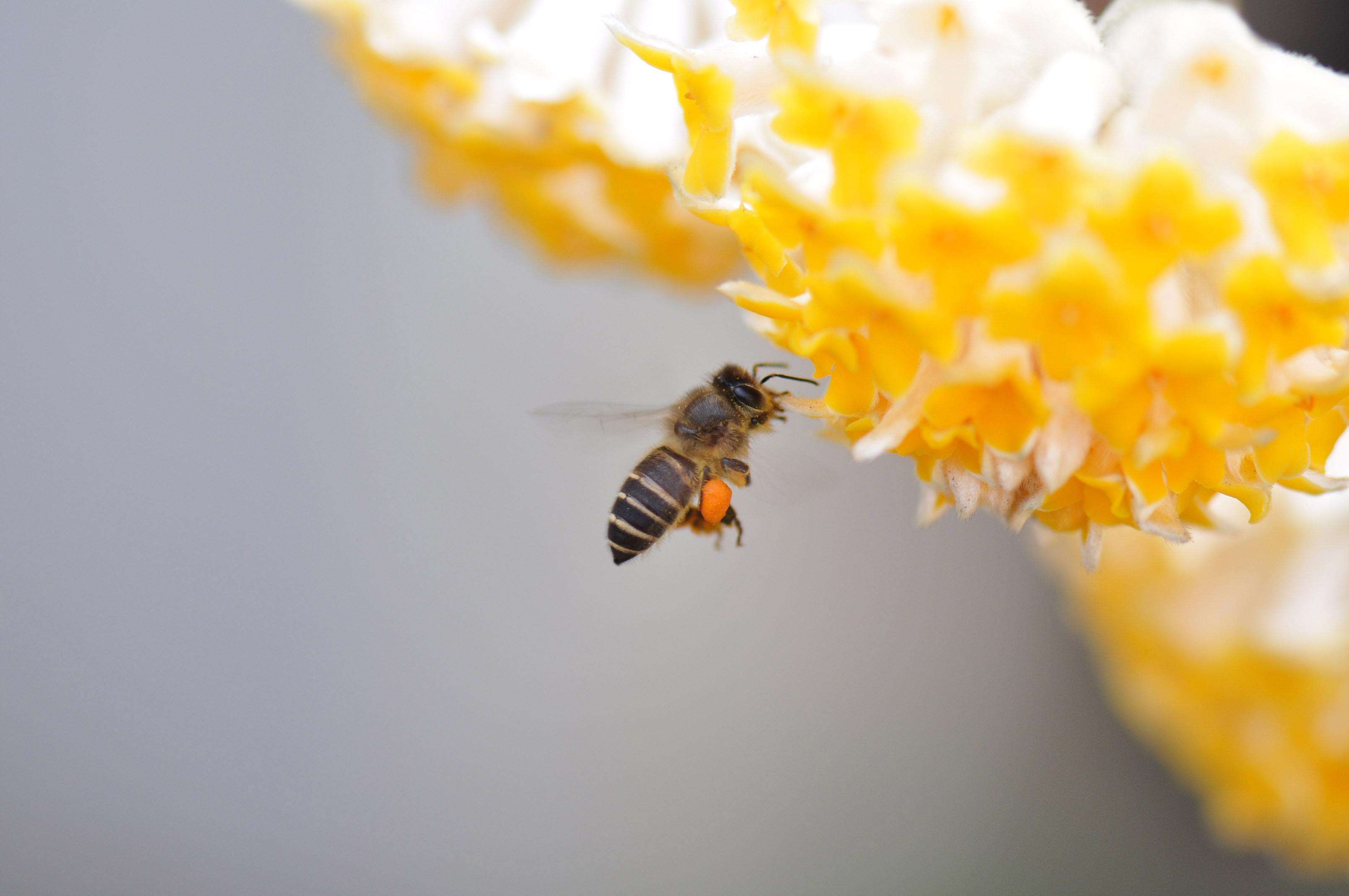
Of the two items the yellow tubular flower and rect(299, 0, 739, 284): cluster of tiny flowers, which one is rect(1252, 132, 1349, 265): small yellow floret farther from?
rect(299, 0, 739, 284): cluster of tiny flowers

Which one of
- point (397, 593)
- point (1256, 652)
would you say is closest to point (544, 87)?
point (1256, 652)

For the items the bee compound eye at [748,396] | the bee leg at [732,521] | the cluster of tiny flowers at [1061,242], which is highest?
the bee compound eye at [748,396]

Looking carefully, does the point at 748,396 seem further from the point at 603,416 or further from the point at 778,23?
the point at 778,23

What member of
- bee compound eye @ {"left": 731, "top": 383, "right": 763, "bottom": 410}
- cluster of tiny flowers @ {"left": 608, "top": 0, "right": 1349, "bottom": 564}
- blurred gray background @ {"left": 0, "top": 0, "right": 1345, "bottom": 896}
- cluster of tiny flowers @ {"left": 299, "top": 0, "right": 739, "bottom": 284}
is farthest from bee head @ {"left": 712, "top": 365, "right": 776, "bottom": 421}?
blurred gray background @ {"left": 0, "top": 0, "right": 1345, "bottom": 896}

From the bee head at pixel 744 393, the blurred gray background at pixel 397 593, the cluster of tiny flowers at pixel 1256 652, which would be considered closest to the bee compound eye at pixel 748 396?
the bee head at pixel 744 393

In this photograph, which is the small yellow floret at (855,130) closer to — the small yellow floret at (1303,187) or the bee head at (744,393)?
the small yellow floret at (1303,187)

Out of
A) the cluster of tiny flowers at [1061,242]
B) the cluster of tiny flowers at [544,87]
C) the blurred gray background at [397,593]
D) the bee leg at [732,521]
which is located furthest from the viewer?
the blurred gray background at [397,593]

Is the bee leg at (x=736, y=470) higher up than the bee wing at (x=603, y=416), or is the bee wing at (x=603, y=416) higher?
the bee wing at (x=603, y=416)

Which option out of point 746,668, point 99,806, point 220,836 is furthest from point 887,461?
point 99,806
